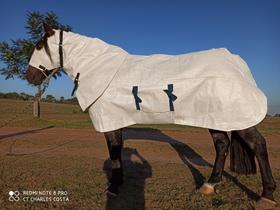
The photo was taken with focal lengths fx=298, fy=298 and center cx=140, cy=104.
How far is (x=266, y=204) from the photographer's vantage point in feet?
12.8

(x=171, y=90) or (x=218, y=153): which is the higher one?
(x=171, y=90)

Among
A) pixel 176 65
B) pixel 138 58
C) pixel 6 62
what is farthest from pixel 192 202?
pixel 6 62

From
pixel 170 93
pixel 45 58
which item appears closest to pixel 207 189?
pixel 170 93

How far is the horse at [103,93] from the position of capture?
3.93 meters

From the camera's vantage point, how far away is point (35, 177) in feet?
17.4

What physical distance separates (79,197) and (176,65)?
2320mm

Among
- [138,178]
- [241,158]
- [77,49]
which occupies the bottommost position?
[138,178]

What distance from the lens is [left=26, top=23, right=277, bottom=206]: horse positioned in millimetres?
3926

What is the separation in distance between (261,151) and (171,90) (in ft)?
4.68

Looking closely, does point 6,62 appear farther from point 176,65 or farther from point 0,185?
point 176,65

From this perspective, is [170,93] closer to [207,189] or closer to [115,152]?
[115,152]

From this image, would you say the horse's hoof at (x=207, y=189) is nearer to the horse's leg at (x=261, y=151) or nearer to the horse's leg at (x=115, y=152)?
the horse's leg at (x=261, y=151)

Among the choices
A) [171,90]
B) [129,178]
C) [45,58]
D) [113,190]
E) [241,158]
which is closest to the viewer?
[171,90]

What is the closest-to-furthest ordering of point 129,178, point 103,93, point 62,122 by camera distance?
point 103,93 → point 129,178 → point 62,122
